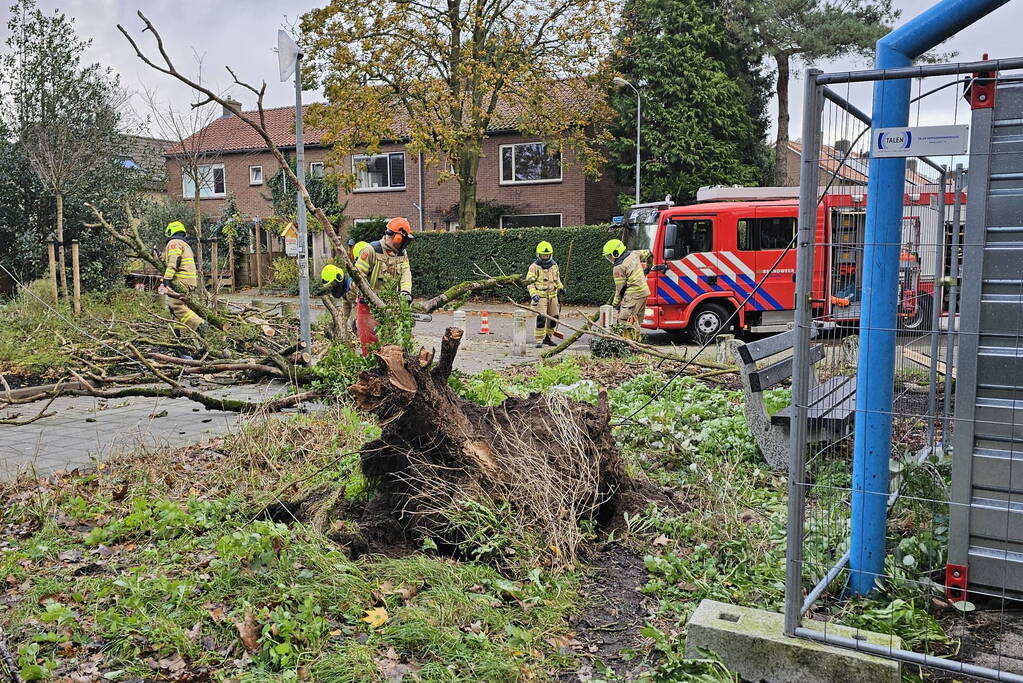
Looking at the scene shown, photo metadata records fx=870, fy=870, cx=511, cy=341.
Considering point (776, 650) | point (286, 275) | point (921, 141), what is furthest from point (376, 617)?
point (286, 275)

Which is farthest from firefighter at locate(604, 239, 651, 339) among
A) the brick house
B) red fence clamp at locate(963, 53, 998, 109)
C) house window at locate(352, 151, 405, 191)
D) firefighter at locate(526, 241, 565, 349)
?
house window at locate(352, 151, 405, 191)

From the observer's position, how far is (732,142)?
2766cm

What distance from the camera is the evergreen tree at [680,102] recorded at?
2705cm

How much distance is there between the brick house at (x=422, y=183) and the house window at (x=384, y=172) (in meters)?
0.04

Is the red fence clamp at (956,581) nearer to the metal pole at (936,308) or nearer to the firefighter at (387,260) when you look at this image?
the metal pole at (936,308)

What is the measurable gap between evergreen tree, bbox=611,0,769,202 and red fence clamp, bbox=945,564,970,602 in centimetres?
2433

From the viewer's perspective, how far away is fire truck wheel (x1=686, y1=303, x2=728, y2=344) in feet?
52.0

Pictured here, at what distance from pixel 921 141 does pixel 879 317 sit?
77 cm

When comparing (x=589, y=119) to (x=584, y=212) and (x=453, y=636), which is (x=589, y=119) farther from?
(x=453, y=636)

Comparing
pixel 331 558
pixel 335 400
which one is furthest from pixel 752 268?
pixel 331 558

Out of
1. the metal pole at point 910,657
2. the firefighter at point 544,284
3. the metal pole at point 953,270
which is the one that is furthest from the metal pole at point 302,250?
the metal pole at point 910,657

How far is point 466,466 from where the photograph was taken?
4438mm

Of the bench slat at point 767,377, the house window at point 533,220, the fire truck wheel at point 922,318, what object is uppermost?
the house window at point 533,220

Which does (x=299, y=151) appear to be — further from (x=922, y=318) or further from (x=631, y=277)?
(x=922, y=318)
